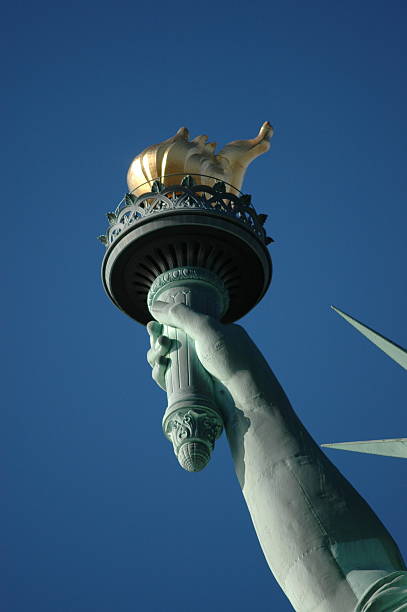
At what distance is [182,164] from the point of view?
59.8 feet

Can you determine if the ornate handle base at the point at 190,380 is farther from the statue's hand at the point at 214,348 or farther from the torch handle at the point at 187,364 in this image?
Result: the statue's hand at the point at 214,348

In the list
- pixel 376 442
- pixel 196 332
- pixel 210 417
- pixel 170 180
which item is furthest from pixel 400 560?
pixel 170 180

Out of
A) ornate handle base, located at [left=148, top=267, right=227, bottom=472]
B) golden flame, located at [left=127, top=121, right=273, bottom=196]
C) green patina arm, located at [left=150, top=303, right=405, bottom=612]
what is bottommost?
green patina arm, located at [left=150, top=303, right=405, bottom=612]

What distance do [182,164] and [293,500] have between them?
8966 mm

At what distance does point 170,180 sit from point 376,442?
979 centimetres

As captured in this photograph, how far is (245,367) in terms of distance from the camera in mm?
13312

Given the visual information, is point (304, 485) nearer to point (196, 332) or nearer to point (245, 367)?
point (245, 367)

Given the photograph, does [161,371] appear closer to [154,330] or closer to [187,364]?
[187,364]

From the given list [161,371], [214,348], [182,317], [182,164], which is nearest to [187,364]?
[161,371]

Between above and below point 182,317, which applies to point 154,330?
above

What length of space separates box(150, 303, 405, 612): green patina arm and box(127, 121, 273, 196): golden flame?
5344 mm

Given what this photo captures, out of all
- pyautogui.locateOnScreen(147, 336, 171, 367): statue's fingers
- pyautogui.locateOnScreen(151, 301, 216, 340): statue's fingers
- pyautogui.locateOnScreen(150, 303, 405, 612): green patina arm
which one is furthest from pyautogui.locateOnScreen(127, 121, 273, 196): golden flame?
pyautogui.locateOnScreen(150, 303, 405, 612): green patina arm

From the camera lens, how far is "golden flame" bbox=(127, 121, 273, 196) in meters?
18.1

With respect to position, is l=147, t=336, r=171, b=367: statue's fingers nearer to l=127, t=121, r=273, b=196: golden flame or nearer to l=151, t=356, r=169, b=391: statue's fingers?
l=151, t=356, r=169, b=391: statue's fingers
